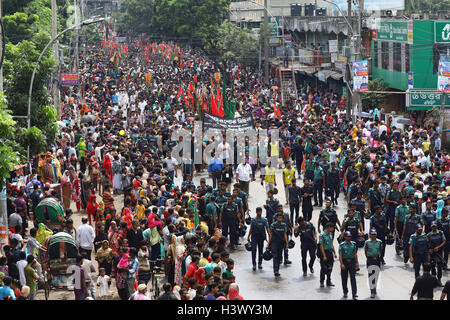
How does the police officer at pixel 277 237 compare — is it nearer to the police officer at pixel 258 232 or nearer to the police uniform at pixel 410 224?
the police officer at pixel 258 232

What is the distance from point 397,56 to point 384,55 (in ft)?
8.60

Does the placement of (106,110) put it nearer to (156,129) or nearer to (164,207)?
(156,129)

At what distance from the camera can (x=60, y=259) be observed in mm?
14484

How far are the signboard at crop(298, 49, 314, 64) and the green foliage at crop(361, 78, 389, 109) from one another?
14.8 meters

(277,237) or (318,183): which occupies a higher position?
(277,237)

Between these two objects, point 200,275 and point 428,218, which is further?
point 428,218

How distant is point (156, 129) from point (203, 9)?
4139 centimetres

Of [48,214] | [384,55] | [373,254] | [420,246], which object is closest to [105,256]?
[48,214]

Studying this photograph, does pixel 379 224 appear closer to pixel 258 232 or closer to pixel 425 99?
pixel 258 232

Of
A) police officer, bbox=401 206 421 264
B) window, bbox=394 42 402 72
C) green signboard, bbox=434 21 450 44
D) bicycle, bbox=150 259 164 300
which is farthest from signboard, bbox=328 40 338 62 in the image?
bicycle, bbox=150 259 164 300

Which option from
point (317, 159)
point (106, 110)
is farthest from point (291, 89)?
point (317, 159)

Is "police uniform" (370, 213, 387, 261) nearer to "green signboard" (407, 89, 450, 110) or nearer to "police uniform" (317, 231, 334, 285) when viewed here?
"police uniform" (317, 231, 334, 285)

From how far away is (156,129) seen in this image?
100ft

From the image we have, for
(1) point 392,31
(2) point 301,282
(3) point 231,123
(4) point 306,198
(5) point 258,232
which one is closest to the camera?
(2) point 301,282
